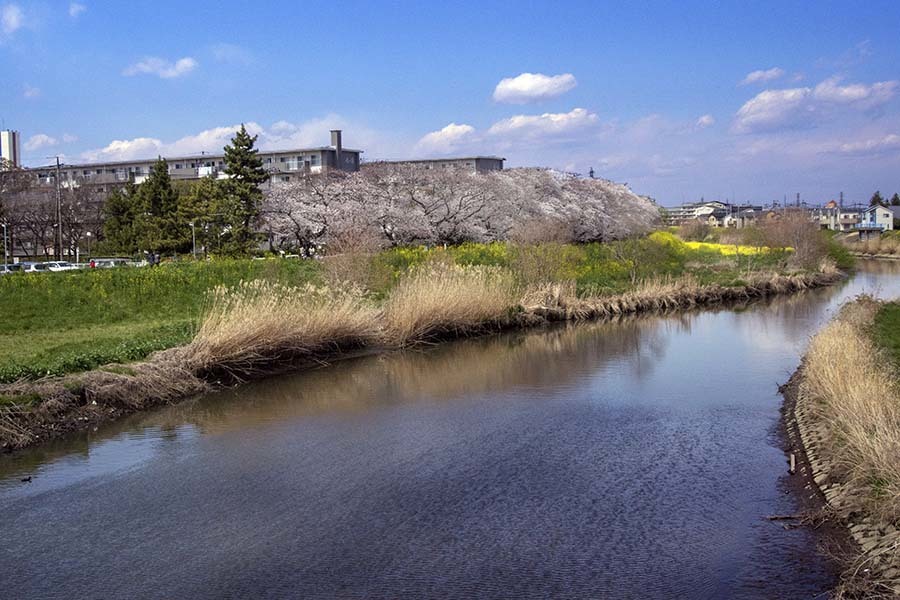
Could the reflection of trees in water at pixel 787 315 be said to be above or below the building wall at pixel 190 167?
below

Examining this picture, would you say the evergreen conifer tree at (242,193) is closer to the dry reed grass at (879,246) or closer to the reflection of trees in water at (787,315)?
the reflection of trees in water at (787,315)

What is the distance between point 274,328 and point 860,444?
13.0m

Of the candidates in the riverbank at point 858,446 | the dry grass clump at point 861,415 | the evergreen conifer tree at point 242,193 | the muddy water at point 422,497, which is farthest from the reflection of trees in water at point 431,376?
the evergreen conifer tree at point 242,193

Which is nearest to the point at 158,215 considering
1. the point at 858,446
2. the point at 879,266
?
the point at 879,266

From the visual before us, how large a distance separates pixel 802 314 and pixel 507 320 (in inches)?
484

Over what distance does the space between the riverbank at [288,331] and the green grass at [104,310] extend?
0.77 meters

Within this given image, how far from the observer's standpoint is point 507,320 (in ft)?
89.8

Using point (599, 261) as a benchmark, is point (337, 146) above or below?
above

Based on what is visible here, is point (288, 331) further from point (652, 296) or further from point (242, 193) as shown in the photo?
point (242, 193)

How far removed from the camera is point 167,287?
88.1 ft

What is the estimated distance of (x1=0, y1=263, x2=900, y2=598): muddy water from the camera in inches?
333

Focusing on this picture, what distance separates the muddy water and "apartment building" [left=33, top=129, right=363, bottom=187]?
205ft

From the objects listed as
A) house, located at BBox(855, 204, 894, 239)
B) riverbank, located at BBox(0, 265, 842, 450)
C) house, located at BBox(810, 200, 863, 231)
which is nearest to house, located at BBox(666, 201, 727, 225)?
house, located at BBox(810, 200, 863, 231)

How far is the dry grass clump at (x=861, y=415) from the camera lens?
8.77 m
